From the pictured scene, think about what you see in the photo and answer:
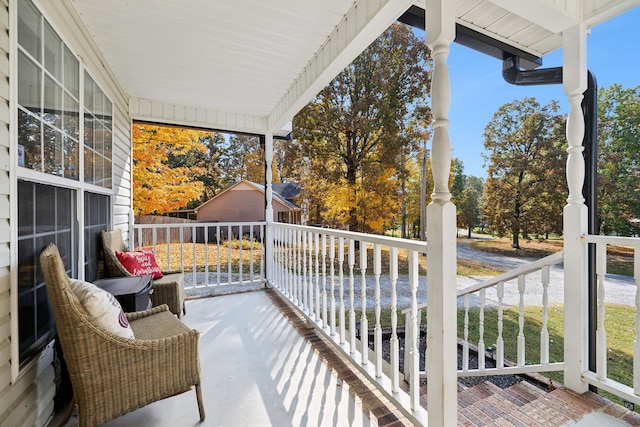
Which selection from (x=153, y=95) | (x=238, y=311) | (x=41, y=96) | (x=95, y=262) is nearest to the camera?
(x=41, y=96)

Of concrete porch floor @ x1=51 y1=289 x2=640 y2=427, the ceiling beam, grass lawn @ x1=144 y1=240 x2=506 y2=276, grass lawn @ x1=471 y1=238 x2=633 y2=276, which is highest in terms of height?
the ceiling beam

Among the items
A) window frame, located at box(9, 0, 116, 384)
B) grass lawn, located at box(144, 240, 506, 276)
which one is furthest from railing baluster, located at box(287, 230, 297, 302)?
grass lawn, located at box(144, 240, 506, 276)

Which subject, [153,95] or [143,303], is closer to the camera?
[143,303]

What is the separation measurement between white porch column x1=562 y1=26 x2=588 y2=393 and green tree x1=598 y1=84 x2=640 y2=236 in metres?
3.23

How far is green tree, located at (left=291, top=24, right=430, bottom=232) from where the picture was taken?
29.4 feet

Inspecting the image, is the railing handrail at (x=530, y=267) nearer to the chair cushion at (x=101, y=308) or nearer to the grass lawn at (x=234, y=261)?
the chair cushion at (x=101, y=308)

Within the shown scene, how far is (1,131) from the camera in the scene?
1.26 m

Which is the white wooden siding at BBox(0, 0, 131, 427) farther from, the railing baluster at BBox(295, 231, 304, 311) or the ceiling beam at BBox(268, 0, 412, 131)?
the railing baluster at BBox(295, 231, 304, 311)

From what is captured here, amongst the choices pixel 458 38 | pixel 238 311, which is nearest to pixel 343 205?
pixel 238 311

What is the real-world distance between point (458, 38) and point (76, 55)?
3.16 m

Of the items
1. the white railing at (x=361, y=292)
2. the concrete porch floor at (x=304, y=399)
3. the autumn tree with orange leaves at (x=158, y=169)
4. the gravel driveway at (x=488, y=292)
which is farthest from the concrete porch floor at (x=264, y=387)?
the autumn tree with orange leaves at (x=158, y=169)

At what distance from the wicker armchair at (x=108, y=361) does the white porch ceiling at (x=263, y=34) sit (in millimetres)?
1912

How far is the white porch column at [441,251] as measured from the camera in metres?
1.32

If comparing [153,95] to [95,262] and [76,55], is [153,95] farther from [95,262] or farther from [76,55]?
[95,262]
